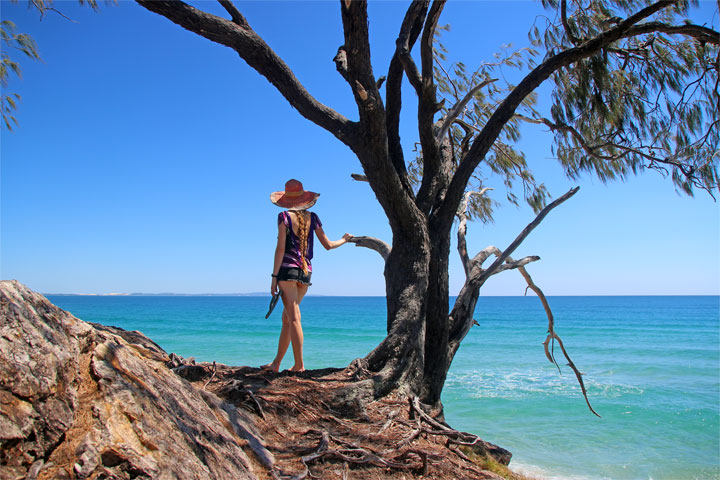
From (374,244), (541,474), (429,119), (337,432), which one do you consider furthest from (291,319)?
(541,474)

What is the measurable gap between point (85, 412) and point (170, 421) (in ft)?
1.46

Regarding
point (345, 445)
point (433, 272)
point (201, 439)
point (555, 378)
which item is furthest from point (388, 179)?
point (555, 378)

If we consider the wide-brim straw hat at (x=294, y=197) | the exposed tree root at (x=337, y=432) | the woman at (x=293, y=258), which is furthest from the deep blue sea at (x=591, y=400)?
the wide-brim straw hat at (x=294, y=197)

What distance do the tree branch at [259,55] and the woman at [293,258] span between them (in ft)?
2.22

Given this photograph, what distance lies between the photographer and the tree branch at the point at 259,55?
4.22 metres

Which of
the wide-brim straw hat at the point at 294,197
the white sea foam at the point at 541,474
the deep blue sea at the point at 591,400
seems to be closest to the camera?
the wide-brim straw hat at the point at 294,197

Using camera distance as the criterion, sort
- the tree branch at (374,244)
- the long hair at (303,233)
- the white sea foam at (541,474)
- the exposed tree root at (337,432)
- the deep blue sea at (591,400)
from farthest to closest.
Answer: the deep blue sea at (591,400), the white sea foam at (541,474), the tree branch at (374,244), the long hair at (303,233), the exposed tree root at (337,432)

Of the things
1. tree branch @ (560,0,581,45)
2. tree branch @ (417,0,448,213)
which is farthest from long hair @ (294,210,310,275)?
tree branch @ (560,0,581,45)

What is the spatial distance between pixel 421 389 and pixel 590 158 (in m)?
3.71

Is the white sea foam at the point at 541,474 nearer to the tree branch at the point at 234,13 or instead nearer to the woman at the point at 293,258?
the woman at the point at 293,258

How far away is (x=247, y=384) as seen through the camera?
4.02 m

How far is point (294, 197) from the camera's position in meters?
4.80

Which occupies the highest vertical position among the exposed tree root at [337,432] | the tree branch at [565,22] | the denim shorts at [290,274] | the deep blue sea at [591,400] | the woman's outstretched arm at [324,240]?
the tree branch at [565,22]

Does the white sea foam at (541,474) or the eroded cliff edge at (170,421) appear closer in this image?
the eroded cliff edge at (170,421)
